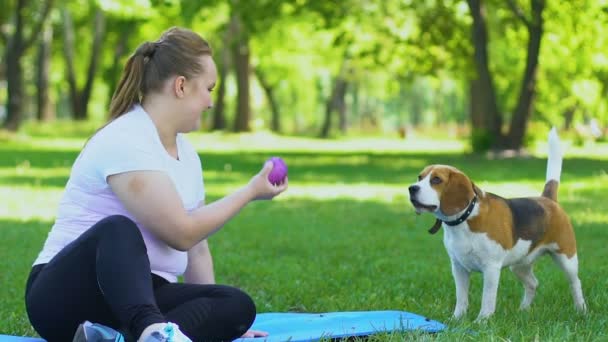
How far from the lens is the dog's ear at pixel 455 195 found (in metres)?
5.46

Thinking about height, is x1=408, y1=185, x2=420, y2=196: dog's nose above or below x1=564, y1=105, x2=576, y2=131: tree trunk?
above

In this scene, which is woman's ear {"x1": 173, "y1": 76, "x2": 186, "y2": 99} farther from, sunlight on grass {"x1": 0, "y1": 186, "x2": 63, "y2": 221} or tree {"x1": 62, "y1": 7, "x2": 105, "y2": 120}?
tree {"x1": 62, "y1": 7, "x2": 105, "y2": 120}

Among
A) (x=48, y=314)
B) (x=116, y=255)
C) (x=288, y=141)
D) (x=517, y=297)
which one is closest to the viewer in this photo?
(x=116, y=255)

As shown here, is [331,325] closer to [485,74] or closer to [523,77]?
[485,74]

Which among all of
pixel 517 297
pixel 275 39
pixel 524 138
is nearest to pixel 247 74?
pixel 275 39

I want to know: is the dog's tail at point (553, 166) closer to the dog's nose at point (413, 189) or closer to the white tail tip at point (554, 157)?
the white tail tip at point (554, 157)

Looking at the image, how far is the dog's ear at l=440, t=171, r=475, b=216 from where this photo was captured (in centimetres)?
546

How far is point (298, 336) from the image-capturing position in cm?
467

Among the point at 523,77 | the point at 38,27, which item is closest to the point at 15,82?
the point at 38,27

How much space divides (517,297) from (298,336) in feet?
7.89

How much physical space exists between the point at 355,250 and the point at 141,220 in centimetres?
505

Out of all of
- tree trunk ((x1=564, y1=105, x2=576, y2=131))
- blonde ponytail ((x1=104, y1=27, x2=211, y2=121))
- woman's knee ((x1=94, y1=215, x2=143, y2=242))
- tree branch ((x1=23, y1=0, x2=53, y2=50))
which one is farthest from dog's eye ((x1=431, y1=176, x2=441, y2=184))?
tree trunk ((x1=564, y1=105, x2=576, y2=131))

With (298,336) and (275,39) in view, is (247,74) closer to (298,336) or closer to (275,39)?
(275,39)

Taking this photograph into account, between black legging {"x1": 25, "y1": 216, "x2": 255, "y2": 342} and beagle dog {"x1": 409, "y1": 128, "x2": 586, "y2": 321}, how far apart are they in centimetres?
152
